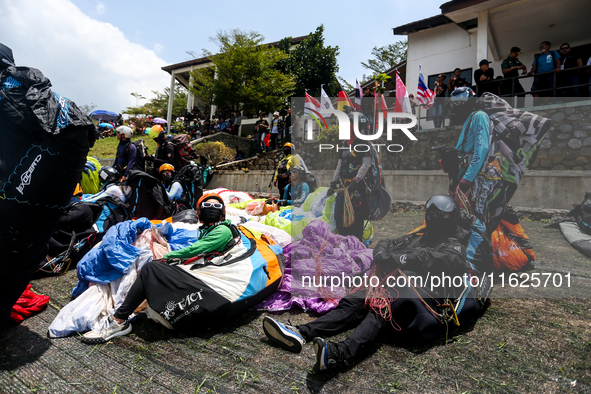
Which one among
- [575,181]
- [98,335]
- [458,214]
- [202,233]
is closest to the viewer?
[98,335]

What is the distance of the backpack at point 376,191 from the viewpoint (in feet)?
12.9

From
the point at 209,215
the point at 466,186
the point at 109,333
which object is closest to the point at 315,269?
the point at 209,215

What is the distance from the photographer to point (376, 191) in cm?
401

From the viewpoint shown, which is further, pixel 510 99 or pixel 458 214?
pixel 510 99

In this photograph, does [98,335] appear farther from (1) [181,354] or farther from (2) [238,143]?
(2) [238,143]

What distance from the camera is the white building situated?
27.7ft

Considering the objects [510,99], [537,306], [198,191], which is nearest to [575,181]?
[537,306]

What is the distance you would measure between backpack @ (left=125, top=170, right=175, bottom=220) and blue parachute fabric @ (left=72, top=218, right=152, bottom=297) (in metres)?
1.94

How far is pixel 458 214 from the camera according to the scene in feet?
9.22

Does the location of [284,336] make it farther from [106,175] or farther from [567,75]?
[567,75]

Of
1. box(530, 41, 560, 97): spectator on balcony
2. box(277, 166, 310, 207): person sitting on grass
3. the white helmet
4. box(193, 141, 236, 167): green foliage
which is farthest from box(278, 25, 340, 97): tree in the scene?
box(277, 166, 310, 207): person sitting on grass

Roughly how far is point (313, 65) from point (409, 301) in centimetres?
1731

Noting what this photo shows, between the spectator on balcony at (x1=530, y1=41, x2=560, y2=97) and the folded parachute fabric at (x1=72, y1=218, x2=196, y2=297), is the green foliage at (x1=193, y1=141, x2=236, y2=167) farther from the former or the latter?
the spectator on balcony at (x1=530, y1=41, x2=560, y2=97)

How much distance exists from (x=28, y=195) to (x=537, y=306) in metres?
3.92
